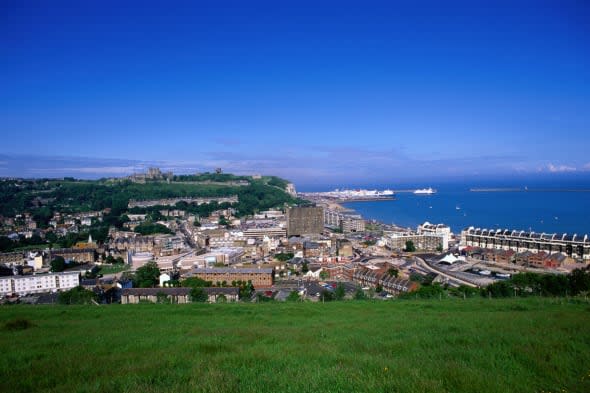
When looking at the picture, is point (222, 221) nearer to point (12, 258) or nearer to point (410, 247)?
point (12, 258)

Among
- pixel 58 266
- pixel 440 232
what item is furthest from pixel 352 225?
pixel 58 266

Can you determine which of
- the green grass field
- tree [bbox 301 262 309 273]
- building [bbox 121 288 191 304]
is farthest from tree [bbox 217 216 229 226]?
the green grass field

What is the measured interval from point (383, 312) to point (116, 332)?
6.13 meters

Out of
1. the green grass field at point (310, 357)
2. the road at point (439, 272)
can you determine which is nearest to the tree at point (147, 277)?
the green grass field at point (310, 357)

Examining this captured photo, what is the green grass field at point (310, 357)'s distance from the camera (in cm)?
339

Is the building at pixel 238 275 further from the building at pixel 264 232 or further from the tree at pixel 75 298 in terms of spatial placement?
the building at pixel 264 232

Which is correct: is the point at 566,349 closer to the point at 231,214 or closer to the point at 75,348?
the point at 75,348

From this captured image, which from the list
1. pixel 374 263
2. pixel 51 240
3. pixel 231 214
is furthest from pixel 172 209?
pixel 374 263

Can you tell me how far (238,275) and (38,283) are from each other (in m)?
13.6

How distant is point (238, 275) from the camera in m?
26.9

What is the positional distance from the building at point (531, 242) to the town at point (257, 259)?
0.08m

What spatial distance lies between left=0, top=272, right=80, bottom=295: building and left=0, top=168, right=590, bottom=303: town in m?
0.06

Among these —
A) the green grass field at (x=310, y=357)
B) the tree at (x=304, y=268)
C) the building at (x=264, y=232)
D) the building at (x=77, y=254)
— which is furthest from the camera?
the building at (x=264, y=232)

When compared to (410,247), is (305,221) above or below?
above
